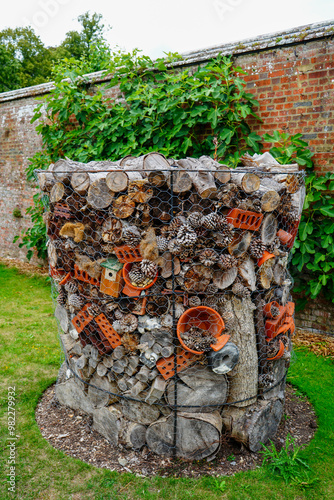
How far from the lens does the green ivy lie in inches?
150

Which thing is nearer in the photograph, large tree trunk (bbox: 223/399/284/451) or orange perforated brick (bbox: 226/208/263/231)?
orange perforated brick (bbox: 226/208/263/231)

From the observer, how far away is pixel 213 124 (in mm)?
4125

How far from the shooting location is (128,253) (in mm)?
2178

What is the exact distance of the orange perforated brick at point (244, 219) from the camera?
7.01 feet

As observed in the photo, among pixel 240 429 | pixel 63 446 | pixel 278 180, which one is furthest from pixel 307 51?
pixel 63 446

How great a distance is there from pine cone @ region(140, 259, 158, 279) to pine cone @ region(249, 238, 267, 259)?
0.60 meters

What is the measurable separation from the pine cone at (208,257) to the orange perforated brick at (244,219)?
0.21 meters

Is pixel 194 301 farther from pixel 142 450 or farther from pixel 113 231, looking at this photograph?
pixel 142 450

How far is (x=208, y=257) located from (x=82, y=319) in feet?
3.26

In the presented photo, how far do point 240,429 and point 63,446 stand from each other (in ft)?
3.87

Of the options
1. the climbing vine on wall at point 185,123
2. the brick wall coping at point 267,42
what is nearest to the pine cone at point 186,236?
the climbing vine on wall at point 185,123

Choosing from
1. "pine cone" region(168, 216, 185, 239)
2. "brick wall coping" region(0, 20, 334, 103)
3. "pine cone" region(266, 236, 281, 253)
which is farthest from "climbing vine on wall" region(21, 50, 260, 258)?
"pine cone" region(168, 216, 185, 239)

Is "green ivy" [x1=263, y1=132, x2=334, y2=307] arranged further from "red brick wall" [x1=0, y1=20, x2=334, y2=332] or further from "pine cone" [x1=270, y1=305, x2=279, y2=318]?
"pine cone" [x1=270, y1=305, x2=279, y2=318]

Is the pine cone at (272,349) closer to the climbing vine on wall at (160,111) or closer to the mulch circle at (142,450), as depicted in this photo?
the mulch circle at (142,450)
